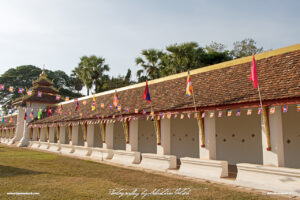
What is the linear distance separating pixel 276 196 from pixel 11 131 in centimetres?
4027

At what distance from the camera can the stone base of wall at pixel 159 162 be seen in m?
10.5

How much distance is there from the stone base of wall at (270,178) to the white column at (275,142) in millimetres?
476

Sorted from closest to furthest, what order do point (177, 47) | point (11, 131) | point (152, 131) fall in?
point (152, 131)
point (177, 47)
point (11, 131)

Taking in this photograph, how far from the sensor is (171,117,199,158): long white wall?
13.0 m

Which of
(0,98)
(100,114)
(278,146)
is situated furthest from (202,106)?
(0,98)

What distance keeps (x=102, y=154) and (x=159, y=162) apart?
528 centimetres

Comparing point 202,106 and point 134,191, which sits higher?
point 202,106

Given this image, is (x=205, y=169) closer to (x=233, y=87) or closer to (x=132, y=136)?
(x=233, y=87)

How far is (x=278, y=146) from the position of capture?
7.59 m

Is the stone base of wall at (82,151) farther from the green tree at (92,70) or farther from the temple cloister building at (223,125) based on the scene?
the green tree at (92,70)

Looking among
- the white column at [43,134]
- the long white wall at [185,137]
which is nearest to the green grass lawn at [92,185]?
the long white wall at [185,137]

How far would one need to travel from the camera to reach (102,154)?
14.9m

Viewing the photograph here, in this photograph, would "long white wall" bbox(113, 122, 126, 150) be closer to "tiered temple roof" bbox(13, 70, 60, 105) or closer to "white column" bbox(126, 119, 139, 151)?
"white column" bbox(126, 119, 139, 151)

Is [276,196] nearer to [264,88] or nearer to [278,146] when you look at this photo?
[278,146]
